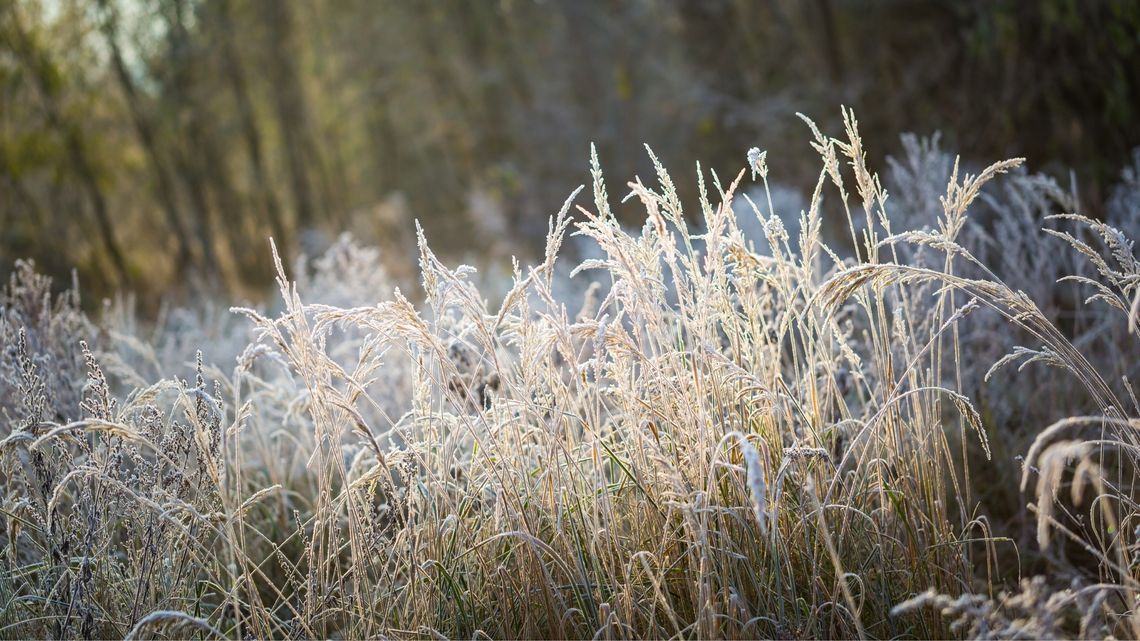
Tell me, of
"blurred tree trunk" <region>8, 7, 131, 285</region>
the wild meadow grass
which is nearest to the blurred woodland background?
"blurred tree trunk" <region>8, 7, 131, 285</region>

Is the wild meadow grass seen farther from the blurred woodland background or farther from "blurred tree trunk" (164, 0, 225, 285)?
"blurred tree trunk" (164, 0, 225, 285)

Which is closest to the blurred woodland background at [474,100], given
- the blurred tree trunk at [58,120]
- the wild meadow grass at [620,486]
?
the blurred tree trunk at [58,120]

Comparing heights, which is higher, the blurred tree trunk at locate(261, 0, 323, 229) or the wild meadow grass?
the blurred tree trunk at locate(261, 0, 323, 229)

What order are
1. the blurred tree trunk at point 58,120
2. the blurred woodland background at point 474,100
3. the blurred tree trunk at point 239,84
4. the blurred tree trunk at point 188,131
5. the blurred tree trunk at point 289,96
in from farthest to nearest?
the blurred tree trunk at point 289,96 < the blurred tree trunk at point 239,84 < the blurred tree trunk at point 188,131 < the blurred tree trunk at point 58,120 < the blurred woodland background at point 474,100

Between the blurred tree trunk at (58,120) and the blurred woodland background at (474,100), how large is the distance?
0.11 ft

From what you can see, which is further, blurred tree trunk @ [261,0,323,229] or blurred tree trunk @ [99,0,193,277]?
blurred tree trunk @ [261,0,323,229]

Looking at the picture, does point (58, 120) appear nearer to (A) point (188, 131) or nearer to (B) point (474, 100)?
(A) point (188, 131)

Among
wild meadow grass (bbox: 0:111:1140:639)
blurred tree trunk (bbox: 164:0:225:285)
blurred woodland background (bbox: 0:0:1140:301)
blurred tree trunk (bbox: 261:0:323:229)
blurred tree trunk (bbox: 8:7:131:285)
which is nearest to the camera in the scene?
wild meadow grass (bbox: 0:111:1140:639)

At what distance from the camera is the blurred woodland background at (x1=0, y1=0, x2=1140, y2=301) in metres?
6.25

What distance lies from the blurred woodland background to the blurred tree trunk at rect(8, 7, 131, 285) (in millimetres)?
34

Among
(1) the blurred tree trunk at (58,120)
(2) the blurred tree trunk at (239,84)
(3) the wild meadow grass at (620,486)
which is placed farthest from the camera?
(2) the blurred tree trunk at (239,84)

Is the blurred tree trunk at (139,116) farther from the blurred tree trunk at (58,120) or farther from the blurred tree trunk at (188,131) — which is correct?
the blurred tree trunk at (58,120)

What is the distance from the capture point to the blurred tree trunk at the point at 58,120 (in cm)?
1139

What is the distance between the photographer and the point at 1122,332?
10.9ft
